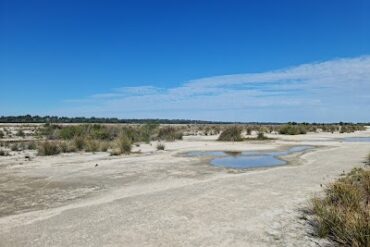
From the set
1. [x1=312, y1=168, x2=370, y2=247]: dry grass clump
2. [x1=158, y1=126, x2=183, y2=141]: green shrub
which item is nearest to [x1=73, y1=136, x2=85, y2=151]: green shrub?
[x1=158, y1=126, x2=183, y2=141]: green shrub

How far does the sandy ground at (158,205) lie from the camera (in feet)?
24.0

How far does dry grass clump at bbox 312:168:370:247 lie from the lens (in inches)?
253

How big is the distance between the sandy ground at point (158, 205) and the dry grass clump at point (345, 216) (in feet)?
1.07

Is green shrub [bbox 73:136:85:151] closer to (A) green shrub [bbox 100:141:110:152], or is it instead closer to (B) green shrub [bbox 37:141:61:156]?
(A) green shrub [bbox 100:141:110:152]

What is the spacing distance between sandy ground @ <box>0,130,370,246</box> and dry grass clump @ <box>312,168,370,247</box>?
1.07 ft

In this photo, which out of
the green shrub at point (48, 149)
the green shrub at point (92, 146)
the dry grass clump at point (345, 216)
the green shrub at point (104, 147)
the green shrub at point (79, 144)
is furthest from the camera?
the green shrub at point (79, 144)

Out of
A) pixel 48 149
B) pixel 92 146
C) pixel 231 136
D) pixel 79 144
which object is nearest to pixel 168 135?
pixel 231 136

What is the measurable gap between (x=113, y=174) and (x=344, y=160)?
10642 millimetres

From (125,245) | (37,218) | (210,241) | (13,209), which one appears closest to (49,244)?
(125,245)

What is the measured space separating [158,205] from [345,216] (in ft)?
14.2

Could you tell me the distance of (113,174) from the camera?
15.7 meters

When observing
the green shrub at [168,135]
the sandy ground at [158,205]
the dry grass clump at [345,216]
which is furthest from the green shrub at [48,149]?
the dry grass clump at [345,216]

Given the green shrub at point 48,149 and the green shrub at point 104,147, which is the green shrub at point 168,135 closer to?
the green shrub at point 104,147

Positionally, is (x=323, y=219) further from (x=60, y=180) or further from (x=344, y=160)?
(x=344, y=160)
